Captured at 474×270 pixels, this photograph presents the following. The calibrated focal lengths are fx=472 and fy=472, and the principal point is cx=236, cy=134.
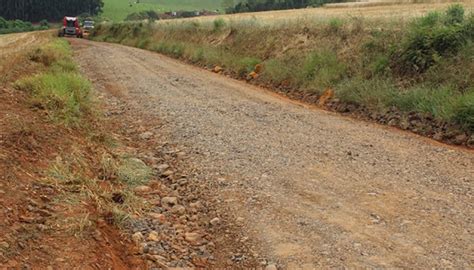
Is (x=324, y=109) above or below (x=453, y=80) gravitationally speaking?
below

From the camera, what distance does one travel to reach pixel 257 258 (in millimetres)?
3994

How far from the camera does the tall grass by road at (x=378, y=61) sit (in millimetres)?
8781

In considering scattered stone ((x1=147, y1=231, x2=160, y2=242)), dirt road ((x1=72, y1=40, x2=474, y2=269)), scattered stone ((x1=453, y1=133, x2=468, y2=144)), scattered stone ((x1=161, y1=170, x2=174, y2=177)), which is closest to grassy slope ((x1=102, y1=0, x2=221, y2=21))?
dirt road ((x1=72, y1=40, x2=474, y2=269))

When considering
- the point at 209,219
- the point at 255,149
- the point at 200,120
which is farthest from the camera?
the point at 200,120

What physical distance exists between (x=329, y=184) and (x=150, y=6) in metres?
138

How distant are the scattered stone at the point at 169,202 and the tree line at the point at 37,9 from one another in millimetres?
94799

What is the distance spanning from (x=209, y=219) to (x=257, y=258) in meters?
0.96

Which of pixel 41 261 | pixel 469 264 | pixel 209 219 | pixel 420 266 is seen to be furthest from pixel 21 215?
pixel 469 264

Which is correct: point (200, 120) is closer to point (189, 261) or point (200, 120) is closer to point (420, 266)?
point (189, 261)

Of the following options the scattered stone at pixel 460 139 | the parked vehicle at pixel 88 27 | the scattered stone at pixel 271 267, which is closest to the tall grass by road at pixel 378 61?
the scattered stone at pixel 460 139

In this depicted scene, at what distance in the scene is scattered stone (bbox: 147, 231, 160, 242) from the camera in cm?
433

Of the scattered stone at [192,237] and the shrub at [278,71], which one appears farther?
the shrub at [278,71]

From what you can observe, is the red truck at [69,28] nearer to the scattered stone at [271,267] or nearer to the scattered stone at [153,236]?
the scattered stone at [153,236]

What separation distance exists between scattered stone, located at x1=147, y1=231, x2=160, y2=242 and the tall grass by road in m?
5.69
